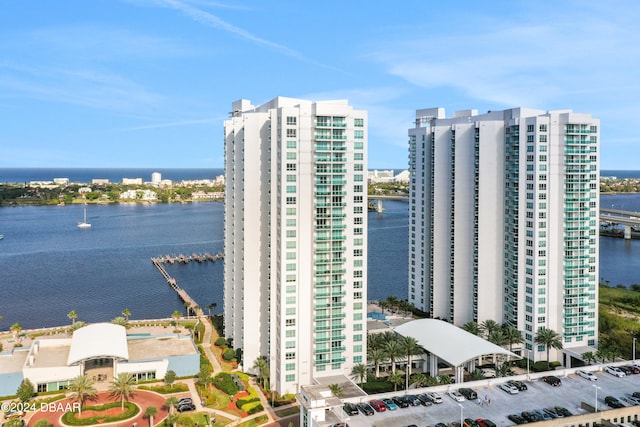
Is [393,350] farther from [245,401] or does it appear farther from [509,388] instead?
[245,401]

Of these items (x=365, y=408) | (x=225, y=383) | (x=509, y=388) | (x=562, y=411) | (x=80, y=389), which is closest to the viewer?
(x=562, y=411)

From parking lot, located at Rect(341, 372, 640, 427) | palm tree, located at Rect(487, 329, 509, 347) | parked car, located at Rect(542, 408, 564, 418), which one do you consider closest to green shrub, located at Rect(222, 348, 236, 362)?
parking lot, located at Rect(341, 372, 640, 427)

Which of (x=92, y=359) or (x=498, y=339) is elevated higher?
(x=498, y=339)

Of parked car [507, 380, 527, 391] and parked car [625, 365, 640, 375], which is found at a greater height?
parked car [625, 365, 640, 375]

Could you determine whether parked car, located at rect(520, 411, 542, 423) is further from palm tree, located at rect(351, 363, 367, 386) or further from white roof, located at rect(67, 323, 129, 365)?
white roof, located at rect(67, 323, 129, 365)

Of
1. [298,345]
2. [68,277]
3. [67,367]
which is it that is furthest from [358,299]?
[68,277]

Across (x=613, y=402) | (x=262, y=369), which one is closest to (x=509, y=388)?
(x=613, y=402)
